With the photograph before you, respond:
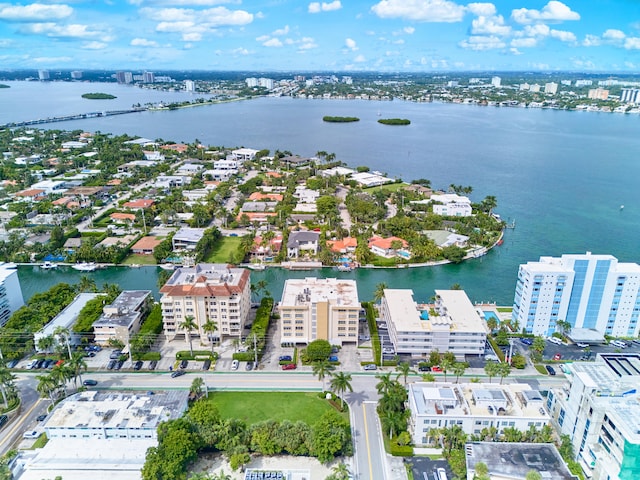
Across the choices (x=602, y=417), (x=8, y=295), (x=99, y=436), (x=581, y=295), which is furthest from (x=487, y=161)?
(x=99, y=436)

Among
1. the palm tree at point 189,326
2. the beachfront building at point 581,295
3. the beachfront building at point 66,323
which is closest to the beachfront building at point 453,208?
the beachfront building at point 581,295

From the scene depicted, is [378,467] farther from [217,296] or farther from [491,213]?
[491,213]

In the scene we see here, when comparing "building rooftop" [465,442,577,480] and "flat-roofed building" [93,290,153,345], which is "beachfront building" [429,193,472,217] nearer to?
"flat-roofed building" [93,290,153,345]

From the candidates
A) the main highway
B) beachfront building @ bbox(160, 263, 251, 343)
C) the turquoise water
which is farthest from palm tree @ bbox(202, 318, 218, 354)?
the turquoise water

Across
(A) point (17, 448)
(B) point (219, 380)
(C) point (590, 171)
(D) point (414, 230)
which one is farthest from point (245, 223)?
(C) point (590, 171)

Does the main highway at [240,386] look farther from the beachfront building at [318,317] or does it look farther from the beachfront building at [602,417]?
the beachfront building at [602,417]

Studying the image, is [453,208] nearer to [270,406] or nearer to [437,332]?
[437,332]
